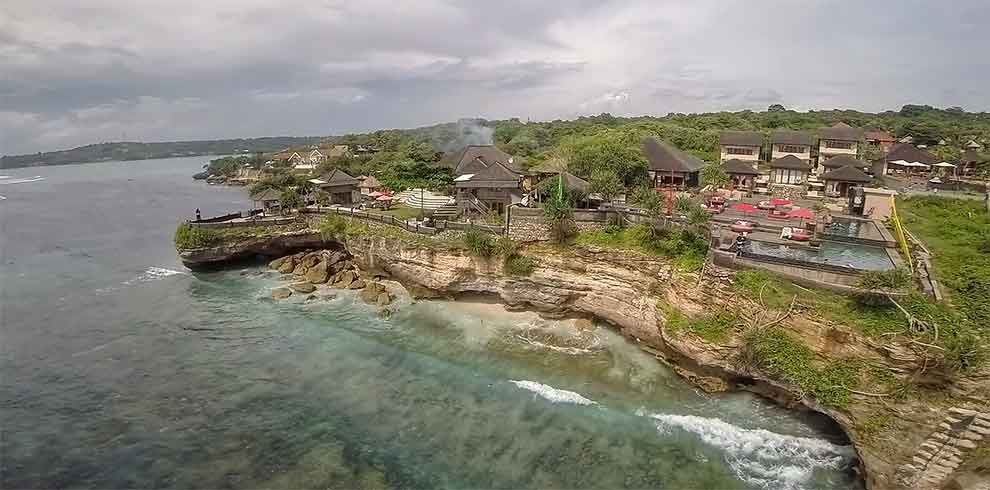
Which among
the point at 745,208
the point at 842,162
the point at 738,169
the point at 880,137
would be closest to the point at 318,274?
the point at 745,208

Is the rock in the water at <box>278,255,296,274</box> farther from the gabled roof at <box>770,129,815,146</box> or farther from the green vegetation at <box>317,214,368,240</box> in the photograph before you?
the gabled roof at <box>770,129,815,146</box>

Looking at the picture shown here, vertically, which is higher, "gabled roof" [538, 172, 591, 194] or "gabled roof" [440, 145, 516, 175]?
"gabled roof" [440, 145, 516, 175]

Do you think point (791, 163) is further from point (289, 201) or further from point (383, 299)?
point (289, 201)

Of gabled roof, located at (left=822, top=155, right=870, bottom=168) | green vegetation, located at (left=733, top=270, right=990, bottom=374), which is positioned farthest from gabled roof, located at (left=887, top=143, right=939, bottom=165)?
green vegetation, located at (left=733, top=270, right=990, bottom=374)

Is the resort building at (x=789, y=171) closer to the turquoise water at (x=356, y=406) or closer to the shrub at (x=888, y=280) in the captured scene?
the turquoise water at (x=356, y=406)

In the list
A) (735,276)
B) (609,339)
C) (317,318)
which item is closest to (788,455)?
(735,276)

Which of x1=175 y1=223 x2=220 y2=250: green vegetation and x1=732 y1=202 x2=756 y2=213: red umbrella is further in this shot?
x1=175 y1=223 x2=220 y2=250: green vegetation
